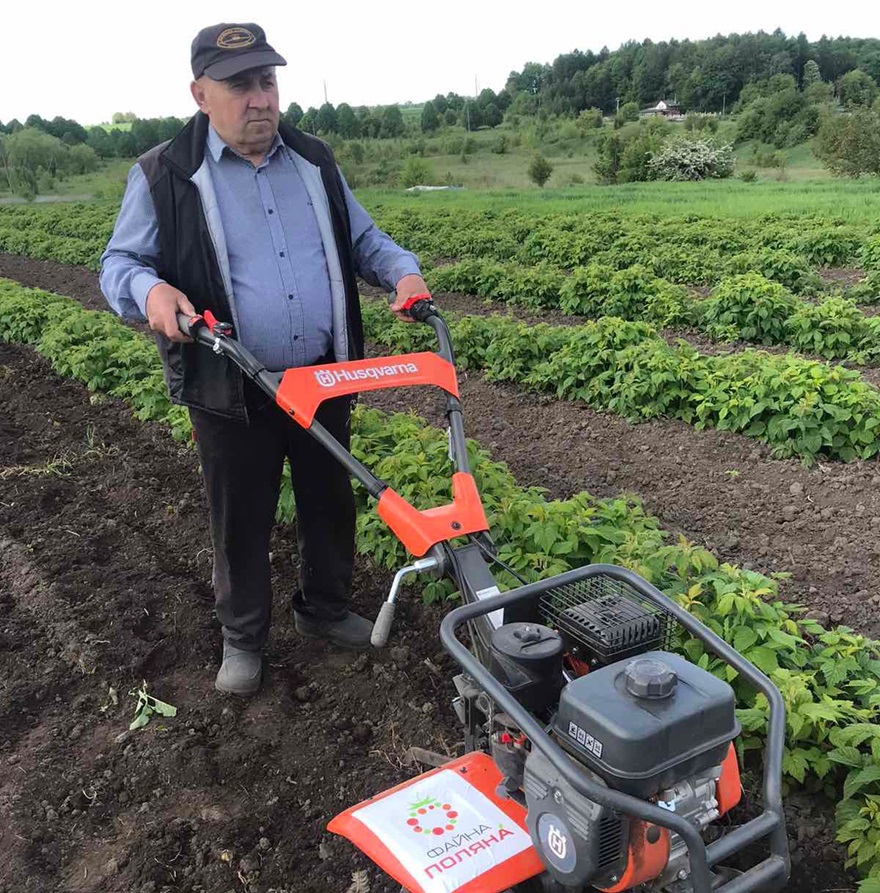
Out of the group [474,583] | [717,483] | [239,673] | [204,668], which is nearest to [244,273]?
[474,583]

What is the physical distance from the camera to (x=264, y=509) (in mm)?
3318

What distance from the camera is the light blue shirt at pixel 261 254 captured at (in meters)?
2.87

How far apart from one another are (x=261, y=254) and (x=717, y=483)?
347 centimetres

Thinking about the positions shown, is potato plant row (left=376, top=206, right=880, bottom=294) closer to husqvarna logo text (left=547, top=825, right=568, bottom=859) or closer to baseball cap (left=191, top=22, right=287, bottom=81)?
baseball cap (left=191, top=22, right=287, bottom=81)

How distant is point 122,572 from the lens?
4.35 meters

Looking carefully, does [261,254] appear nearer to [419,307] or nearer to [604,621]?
[419,307]

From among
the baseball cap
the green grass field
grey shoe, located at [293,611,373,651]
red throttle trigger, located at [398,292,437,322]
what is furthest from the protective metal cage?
the green grass field

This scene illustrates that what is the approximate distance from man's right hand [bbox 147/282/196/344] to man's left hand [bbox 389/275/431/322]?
74 centimetres

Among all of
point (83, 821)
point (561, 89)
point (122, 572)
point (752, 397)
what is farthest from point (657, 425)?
point (561, 89)

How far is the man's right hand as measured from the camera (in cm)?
266

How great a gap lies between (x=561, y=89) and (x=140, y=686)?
291ft

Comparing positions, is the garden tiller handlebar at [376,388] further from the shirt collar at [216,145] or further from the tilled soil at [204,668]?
the tilled soil at [204,668]

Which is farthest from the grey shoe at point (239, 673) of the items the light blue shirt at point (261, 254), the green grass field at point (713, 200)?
the green grass field at point (713, 200)

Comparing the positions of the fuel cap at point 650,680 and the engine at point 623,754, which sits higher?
the fuel cap at point 650,680
